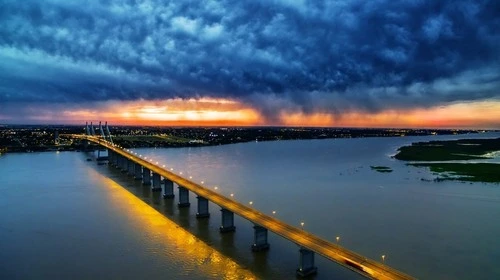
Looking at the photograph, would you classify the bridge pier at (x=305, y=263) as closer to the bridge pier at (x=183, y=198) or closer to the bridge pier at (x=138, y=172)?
the bridge pier at (x=183, y=198)

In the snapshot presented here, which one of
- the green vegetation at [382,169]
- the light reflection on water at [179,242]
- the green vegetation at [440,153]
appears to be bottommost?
the light reflection on water at [179,242]

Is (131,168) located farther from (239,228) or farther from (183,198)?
(239,228)

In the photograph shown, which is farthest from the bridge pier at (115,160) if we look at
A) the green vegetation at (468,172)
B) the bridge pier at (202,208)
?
the green vegetation at (468,172)

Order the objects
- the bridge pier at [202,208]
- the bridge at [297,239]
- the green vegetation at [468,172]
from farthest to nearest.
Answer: the green vegetation at [468,172] < the bridge pier at [202,208] < the bridge at [297,239]

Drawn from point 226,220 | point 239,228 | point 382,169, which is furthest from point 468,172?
point 226,220

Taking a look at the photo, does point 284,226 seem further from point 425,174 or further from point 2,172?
point 2,172

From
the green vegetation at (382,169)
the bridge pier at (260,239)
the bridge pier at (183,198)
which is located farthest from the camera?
the green vegetation at (382,169)

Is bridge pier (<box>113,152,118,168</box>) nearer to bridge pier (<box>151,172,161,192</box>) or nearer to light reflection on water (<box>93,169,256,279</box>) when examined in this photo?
bridge pier (<box>151,172,161,192</box>)

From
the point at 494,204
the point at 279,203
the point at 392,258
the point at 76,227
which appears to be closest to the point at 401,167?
the point at 494,204

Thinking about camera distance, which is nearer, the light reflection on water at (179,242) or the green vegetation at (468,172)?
the light reflection on water at (179,242)
